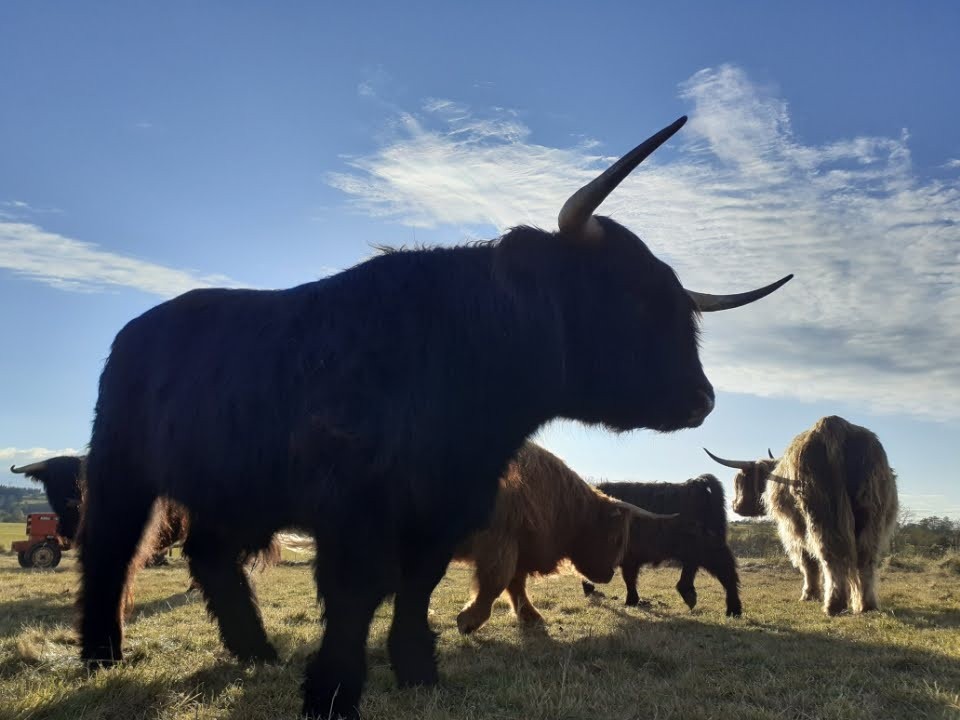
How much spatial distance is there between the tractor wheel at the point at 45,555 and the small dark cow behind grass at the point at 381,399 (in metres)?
15.3

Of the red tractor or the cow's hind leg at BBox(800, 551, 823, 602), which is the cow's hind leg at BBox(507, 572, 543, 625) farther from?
the red tractor

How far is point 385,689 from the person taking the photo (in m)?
4.24

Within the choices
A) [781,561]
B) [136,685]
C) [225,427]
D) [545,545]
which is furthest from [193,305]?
[781,561]

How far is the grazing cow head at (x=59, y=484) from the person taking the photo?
17469 mm

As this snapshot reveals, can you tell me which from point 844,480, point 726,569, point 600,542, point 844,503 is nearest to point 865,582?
point 844,503

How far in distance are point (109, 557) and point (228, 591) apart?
0.88 meters

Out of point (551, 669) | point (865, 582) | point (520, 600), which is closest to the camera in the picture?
point (551, 669)

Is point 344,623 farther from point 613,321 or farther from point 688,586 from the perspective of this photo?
point 688,586

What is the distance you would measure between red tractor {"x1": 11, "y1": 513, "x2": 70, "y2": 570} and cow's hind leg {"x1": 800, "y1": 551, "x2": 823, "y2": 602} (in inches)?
614

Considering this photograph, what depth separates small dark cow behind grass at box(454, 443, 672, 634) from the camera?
22.1ft

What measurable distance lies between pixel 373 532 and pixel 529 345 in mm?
1246

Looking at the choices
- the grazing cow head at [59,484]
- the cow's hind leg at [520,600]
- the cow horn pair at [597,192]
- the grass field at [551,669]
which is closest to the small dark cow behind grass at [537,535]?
the cow's hind leg at [520,600]

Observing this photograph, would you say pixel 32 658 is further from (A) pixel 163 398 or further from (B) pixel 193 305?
(B) pixel 193 305

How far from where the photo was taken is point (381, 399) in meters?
3.44
